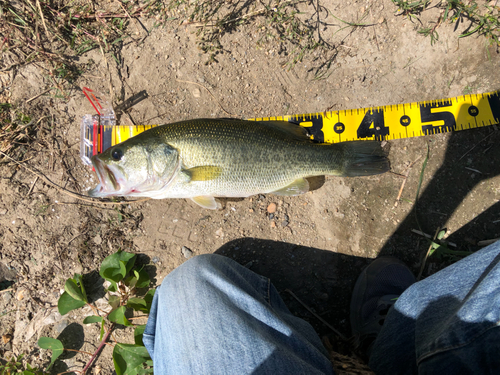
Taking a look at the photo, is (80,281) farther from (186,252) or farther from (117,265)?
(186,252)

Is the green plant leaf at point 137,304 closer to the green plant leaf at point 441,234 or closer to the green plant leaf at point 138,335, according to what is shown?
the green plant leaf at point 138,335

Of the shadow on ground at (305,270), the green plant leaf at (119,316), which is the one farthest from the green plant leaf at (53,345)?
the shadow on ground at (305,270)

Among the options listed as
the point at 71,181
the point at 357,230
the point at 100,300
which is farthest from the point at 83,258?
the point at 357,230

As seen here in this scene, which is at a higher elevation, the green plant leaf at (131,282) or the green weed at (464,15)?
the green weed at (464,15)

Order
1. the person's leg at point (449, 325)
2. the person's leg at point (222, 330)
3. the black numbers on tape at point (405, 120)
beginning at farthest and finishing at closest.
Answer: the black numbers on tape at point (405, 120)
the person's leg at point (222, 330)
the person's leg at point (449, 325)

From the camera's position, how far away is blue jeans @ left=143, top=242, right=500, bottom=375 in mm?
1747

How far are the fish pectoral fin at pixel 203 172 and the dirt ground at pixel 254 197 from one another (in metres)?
0.67

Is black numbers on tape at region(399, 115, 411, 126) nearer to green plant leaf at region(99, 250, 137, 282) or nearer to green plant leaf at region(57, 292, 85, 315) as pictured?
green plant leaf at region(99, 250, 137, 282)

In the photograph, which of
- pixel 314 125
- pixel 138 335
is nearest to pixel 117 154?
pixel 138 335

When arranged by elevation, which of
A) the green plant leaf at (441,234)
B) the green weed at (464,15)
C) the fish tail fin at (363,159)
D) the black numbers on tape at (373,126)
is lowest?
the green plant leaf at (441,234)

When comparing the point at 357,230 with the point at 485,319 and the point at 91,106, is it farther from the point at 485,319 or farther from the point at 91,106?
the point at 91,106

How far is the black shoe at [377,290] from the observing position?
316 centimetres

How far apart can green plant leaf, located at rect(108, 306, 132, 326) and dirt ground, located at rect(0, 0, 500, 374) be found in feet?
1.09

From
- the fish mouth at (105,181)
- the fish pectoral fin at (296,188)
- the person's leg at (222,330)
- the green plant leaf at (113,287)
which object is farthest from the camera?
the green plant leaf at (113,287)
